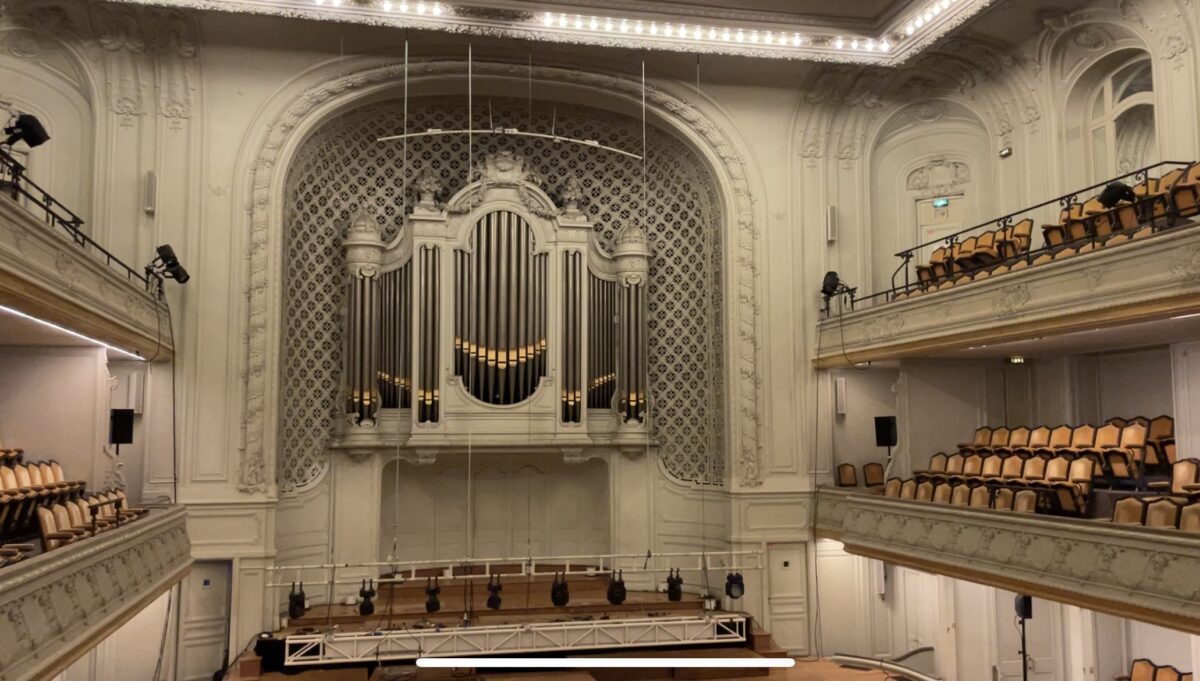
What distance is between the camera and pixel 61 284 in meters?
7.96

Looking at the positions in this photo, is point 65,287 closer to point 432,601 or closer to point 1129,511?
point 432,601

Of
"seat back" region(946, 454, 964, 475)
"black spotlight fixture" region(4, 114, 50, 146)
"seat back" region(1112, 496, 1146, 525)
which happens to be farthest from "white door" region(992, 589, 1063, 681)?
"black spotlight fixture" region(4, 114, 50, 146)

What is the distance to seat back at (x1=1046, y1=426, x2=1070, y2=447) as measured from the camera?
11.3 metres

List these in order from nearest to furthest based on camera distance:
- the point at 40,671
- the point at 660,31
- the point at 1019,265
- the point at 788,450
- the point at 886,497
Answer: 1. the point at 40,671
2. the point at 1019,265
3. the point at 886,497
4. the point at 660,31
5. the point at 788,450

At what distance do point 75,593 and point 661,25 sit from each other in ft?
32.4

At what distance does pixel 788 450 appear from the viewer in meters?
14.0

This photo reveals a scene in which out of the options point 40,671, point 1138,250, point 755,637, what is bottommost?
point 755,637

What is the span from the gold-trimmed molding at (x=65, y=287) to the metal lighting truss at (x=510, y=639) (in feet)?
13.7

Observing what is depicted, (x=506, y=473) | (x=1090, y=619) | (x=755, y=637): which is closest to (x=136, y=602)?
(x=506, y=473)

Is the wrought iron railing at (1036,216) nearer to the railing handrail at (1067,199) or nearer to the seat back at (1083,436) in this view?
the railing handrail at (1067,199)

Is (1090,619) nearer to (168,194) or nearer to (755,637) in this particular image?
(755,637)

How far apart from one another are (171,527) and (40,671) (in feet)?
13.9

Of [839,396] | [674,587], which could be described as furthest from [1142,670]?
[674,587]

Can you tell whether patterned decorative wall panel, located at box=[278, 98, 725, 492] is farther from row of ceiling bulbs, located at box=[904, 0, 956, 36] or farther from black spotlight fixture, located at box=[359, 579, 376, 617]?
row of ceiling bulbs, located at box=[904, 0, 956, 36]
